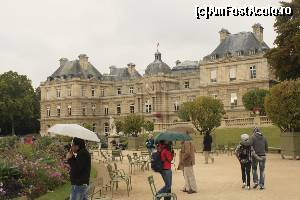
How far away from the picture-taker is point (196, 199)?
13.2 meters

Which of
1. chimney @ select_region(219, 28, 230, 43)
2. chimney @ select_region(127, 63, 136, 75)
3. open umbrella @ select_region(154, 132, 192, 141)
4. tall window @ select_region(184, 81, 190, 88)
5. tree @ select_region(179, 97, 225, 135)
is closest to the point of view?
open umbrella @ select_region(154, 132, 192, 141)

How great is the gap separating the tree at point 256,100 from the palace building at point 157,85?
16.8 feet

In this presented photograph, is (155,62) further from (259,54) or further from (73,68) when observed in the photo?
(259,54)

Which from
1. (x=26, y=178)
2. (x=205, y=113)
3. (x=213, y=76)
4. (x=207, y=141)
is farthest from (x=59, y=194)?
(x=213, y=76)

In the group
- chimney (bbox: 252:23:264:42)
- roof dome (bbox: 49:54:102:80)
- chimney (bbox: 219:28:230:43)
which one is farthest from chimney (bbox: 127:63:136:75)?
chimney (bbox: 252:23:264:42)

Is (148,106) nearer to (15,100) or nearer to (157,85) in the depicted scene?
(157,85)

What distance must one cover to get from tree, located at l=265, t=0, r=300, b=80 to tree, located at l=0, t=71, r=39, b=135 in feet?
154

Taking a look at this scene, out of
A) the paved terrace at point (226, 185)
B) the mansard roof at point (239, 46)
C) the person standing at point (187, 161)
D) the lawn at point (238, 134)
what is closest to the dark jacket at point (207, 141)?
the paved terrace at point (226, 185)

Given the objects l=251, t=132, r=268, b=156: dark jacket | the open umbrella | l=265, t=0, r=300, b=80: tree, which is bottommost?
l=251, t=132, r=268, b=156: dark jacket

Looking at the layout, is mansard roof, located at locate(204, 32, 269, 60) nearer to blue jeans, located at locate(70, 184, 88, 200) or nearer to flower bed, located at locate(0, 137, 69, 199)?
flower bed, located at locate(0, 137, 69, 199)

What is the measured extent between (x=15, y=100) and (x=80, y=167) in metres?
67.0

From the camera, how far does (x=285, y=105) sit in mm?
26312

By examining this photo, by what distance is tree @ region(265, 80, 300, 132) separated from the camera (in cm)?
2623

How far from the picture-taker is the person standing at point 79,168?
9.42 m
